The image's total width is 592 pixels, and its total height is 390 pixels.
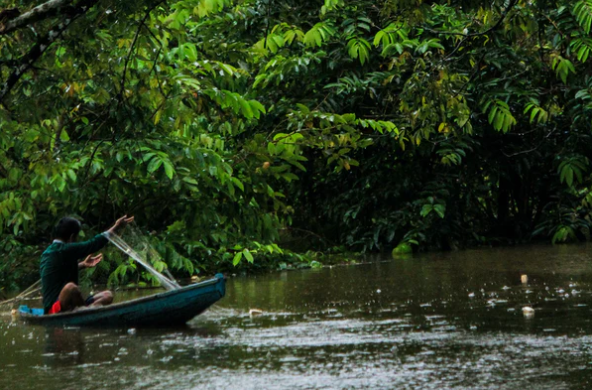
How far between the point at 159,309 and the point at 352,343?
2270 mm

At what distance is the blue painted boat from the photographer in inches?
354

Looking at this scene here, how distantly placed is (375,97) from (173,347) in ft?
33.1

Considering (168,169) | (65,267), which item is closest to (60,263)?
(65,267)

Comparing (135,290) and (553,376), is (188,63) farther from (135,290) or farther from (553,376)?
(553,376)

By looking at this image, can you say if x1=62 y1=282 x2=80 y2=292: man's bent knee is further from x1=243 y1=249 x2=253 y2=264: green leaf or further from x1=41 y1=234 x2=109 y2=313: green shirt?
x1=243 y1=249 x2=253 y2=264: green leaf

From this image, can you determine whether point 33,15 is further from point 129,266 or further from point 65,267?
point 129,266

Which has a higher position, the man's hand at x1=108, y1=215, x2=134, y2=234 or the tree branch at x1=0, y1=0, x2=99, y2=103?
the tree branch at x1=0, y1=0, x2=99, y2=103

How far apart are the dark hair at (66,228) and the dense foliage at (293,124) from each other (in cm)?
62

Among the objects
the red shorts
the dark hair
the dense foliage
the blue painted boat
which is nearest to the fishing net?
the dense foliage

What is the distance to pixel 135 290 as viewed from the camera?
44.9 feet

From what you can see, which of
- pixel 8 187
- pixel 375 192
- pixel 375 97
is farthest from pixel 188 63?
pixel 375 192

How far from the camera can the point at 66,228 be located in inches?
389

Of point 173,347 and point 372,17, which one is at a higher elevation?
point 372,17

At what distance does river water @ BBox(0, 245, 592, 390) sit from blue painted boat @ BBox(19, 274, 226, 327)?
113 millimetres
